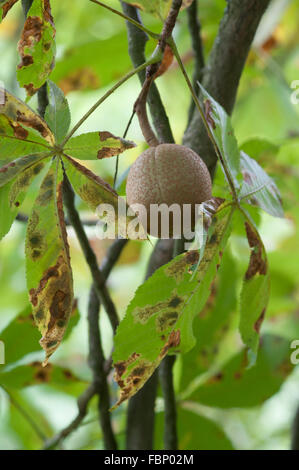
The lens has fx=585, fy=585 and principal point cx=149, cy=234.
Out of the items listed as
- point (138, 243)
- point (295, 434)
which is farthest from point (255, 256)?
point (138, 243)

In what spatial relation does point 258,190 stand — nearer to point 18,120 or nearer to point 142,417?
point 18,120

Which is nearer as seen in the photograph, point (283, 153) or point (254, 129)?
point (283, 153)

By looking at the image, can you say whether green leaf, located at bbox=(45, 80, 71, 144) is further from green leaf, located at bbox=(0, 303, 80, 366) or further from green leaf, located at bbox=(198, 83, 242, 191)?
green leaf, located at bbox=(0, 303, 80, 366)

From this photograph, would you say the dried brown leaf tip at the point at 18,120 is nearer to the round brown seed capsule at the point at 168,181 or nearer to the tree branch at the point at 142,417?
the round brown seed capsule at the point at 168,181

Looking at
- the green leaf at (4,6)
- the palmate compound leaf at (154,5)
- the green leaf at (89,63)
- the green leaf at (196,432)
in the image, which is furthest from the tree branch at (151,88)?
A: the green leaf at (196,432)

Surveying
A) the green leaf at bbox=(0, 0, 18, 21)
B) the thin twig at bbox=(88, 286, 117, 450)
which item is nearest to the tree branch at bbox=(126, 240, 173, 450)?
the thin twig at bbox=(88, 286, 117, 450)

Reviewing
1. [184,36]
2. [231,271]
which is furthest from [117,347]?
[184,36]
